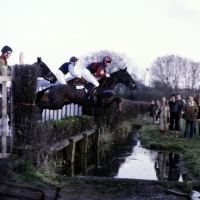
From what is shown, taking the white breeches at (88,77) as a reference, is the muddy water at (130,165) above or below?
below

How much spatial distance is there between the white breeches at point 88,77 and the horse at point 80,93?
255mm

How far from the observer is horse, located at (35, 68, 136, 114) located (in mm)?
12852

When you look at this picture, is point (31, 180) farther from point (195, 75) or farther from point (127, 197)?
point (195, 75)

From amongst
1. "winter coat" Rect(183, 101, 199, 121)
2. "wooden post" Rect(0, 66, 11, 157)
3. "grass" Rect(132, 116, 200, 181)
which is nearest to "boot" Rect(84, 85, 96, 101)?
"grass" Rect(132, 116, 200, 181)

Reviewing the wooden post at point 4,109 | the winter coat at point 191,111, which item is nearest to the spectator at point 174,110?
the winter coat at point 191,111

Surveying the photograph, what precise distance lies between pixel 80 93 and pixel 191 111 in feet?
22.9

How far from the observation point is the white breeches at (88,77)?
41.7ft

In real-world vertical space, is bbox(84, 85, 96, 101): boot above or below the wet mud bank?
above

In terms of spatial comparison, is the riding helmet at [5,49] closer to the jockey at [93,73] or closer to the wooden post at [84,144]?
the jockey at [93,73]

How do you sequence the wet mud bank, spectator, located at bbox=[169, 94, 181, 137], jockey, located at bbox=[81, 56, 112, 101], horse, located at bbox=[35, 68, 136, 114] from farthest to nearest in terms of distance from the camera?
spectator, located at bbox=[169, 94, 181, 137] → horse, located at bbox=[35, 68, 136, 114] → jockey, located at bbox=[81, 56, 112, 101] → the wet mud bank

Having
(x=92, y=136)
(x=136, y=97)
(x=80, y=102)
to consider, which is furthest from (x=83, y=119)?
(x=136, y=97)

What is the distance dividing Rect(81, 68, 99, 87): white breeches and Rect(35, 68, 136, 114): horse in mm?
255

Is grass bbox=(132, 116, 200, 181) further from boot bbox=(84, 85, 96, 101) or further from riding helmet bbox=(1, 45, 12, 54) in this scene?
riding helmet bbox=(1, 45, 12, 54)

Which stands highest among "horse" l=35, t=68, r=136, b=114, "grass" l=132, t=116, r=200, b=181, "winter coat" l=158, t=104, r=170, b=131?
"horse" l=35, t=68, r=136, b=114
